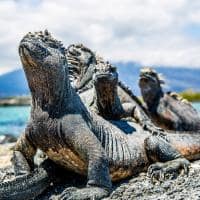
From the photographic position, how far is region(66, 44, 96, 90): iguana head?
28.2 feet

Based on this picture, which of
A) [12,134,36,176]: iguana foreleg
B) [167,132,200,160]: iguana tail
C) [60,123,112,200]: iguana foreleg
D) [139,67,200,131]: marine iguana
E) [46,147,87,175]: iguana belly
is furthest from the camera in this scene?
[139,67,200,131]: marine iguana

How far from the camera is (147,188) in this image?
6.70m

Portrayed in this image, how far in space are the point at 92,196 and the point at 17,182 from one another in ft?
2.65

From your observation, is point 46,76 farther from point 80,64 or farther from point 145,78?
point 145,78

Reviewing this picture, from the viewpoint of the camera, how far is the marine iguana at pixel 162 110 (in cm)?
1013

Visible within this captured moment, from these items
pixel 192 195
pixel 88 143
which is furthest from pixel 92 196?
pixel 192 195

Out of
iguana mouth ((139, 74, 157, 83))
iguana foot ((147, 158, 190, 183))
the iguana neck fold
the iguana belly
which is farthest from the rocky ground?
iguana mouth ((139, 74, 157, 83))

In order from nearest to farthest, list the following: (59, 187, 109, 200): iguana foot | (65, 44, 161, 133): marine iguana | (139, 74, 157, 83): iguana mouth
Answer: (59, 187, 109, 200): iguana foot, (65, 44, 161, 133): marine iguana, (139, 74, 157, 83): iguana mouth

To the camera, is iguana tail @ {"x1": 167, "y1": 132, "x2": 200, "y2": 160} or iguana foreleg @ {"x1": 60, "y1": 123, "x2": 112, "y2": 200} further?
iguana tail @ {"x1": 167, "y1": 132, "x2": 200, "y2": 160}

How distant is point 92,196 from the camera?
6.33 m

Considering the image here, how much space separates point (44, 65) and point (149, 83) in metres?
3.83

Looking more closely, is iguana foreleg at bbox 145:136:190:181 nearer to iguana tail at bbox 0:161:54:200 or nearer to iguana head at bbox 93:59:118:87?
iguana head at bbox 93:59:118:87

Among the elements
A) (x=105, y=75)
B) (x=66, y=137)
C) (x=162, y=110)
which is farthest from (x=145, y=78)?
(x=66, y=137)

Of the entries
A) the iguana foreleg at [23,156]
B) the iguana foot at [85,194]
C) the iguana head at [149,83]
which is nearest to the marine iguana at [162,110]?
the iguana head at [149,83]
